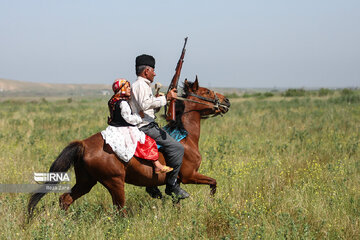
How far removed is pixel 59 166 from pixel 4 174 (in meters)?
2.93

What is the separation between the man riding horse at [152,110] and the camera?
15.9ft

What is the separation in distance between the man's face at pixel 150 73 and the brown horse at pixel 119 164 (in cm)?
77

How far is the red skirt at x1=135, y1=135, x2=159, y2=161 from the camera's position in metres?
4.95

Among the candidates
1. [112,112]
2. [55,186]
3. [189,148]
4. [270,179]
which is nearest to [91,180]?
[55,186]

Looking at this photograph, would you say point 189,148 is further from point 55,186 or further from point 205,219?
point 55,186

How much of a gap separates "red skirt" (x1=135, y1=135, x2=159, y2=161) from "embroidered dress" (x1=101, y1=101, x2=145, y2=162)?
3.4 inches

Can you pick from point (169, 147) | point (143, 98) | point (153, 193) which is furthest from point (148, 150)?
point (153, 193)

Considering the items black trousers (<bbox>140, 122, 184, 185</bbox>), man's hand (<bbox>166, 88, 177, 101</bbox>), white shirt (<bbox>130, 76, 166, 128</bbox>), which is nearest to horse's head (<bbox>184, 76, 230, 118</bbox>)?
man's hand (<bbox>166, 88, 177, 101</bbox>)

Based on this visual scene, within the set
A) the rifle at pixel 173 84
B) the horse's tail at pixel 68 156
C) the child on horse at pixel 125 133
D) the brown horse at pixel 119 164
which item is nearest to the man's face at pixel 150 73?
the child on horse at pixel 125 133

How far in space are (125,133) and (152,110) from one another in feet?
1.76

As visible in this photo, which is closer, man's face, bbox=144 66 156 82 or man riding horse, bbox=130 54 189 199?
man riding horse, bbox=130 54 189 199

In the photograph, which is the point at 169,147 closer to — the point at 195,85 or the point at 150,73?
the point at 150,73

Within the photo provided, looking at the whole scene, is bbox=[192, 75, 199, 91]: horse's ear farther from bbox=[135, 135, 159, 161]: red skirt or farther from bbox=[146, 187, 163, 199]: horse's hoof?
bbox=[146, 187, 163, 199]: horse's hoof

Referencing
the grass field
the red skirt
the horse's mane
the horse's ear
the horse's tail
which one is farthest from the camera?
the horse's ear
